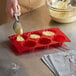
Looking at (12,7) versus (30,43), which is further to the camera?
(12,7)

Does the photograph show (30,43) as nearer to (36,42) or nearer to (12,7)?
(36,42)

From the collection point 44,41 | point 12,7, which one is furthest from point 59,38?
point 12,7

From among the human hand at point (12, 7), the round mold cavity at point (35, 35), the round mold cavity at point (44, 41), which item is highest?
the human hand at point (12, 7)

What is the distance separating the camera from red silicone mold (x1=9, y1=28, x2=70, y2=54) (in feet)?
3.17

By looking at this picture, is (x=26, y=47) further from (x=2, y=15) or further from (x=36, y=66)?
(x=2, y=15)

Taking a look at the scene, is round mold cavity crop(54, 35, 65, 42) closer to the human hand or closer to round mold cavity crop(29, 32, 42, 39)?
round mold cavity crop(29, 32, 42, 39)

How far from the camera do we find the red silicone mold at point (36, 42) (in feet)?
3.17

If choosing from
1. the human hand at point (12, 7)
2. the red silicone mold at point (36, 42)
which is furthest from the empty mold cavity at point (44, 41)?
the human hand at point (12, 7)

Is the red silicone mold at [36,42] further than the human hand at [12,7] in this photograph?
No

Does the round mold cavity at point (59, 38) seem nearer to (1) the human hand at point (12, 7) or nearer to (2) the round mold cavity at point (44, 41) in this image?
(2) the round mold cavity at point (44, 41)

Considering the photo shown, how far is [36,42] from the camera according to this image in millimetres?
992

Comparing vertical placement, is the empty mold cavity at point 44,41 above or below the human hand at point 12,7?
below

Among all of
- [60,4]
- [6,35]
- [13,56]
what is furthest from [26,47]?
[60,4]

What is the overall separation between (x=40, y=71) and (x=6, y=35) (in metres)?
0.32
